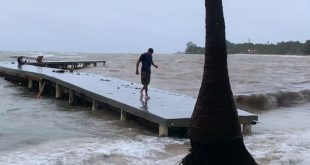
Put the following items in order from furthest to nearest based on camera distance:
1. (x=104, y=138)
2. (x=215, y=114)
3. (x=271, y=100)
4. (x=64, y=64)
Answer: (x=64, y=64)
(x=271, y=100)
(x=104, y=138)
(x=215, y=114)

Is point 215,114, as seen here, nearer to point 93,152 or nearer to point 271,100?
point 93,152

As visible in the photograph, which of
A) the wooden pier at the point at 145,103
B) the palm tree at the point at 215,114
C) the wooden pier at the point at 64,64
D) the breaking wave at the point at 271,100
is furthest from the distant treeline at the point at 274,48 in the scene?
the palm tree at the point at 215,114

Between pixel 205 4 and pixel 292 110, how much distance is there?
1511cm

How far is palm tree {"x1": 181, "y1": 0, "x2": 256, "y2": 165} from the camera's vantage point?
5.65m

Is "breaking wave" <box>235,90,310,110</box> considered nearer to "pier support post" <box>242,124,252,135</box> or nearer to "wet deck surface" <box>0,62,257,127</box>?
"wet deck surface" <box>0,62,257,127</box>

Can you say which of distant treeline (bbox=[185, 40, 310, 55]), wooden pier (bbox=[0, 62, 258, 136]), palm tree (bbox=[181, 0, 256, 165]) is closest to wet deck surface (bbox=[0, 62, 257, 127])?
wooden pier (bbox=[0, 62, 258, 136])

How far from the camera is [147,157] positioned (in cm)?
1009

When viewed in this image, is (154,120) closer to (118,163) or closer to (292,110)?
(118,163)

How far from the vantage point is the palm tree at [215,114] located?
18.5ft

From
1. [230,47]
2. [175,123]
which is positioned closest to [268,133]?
[175,123]

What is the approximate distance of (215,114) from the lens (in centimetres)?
562

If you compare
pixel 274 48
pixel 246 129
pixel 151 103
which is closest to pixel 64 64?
pixel 151 103

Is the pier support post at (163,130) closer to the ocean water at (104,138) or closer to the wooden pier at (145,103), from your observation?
the wooden pier at (145,103)

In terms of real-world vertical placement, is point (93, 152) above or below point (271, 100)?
above
